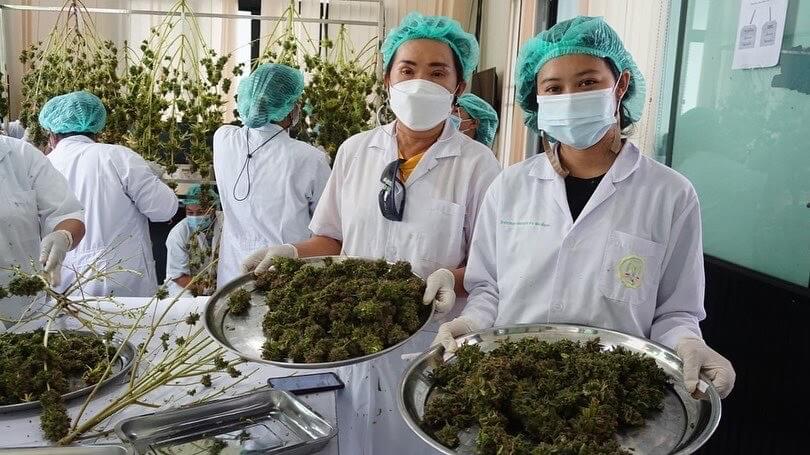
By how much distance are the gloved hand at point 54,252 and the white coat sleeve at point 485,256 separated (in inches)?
46.1

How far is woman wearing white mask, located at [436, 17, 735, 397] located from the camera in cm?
137

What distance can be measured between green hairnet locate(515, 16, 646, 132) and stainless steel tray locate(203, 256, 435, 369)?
0.69m

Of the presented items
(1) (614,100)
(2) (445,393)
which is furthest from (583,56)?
(2) (445,393)

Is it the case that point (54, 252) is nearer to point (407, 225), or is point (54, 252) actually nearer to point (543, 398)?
point (407, 225)

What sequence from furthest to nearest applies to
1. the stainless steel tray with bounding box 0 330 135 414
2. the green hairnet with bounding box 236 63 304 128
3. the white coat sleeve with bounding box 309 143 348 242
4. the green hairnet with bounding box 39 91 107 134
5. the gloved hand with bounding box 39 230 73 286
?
the green hairnet with bounding box 39 91 107 134 < the green hairnet with bounding box 236 63 304 128 < the white coat sleeve with bounding box 309 143 348 242 < the gloved hand with bounding box 39 230 73 286 < the stainless steel tray with bounding box 0 330 135 414

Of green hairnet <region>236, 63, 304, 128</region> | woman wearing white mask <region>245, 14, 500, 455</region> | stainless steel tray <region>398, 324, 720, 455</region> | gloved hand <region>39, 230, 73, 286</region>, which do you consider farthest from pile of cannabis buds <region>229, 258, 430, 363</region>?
green hairnet <region>236, 63, 304, 128</region>

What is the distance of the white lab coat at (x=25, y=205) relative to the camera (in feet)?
6.16

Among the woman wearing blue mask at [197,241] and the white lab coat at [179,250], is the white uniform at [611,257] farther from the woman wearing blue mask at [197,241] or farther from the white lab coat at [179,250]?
the white lab coat at [179,250]

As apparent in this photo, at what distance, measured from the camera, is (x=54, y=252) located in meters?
1.71

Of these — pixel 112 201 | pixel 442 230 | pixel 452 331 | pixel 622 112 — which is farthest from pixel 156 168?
pixel 622 112

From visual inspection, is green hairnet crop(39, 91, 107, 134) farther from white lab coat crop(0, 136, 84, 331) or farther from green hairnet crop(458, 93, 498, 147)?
green hairnet crop(458, 93, 498, 147)

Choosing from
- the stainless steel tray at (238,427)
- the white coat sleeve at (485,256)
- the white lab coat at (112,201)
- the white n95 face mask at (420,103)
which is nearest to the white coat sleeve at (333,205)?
the white n95 face mask at (420,103)

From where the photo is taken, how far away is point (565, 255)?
1411mm

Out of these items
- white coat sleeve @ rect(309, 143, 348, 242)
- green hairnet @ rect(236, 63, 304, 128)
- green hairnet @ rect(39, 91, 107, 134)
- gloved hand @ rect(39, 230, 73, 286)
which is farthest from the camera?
green hairnet @ rect(39, 91, 107, 134)
